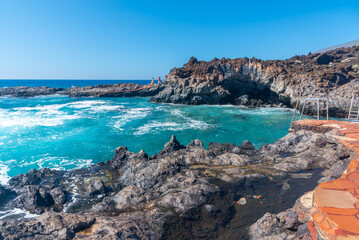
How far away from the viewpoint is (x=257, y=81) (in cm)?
3741

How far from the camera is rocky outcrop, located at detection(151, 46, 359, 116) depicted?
29219 millimetres

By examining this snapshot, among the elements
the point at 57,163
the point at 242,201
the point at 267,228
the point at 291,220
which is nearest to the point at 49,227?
the point at 267,228

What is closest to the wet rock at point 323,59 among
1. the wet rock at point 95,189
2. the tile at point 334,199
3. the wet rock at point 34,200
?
the tile at point 334,199

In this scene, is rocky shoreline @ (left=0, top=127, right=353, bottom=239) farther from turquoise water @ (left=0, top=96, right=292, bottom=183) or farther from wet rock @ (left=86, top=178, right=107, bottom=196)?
turquoise water @ (left=0, top=96, right=292, bottom=183)

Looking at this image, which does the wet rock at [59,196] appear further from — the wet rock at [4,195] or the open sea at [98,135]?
the open sea at [98,135]

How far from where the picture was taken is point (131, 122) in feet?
84.2

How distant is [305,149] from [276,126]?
13304 mm

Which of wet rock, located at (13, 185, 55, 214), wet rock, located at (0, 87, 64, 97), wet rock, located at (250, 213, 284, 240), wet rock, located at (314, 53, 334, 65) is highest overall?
wet rock, located at (314, 53, 334, 65)

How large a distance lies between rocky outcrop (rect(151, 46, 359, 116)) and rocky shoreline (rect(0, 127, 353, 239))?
23.4m

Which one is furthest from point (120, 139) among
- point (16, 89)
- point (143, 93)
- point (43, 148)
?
point (16, 89)

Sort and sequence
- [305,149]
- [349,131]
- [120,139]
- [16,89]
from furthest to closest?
[16,89]
[120,139]
[305,149]
[349,131]

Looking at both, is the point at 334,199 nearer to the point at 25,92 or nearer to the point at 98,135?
the point at 98,135

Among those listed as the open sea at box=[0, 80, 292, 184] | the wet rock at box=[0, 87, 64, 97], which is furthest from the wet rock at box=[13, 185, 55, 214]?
the wet rock at box=[0, 87, 64, 97]

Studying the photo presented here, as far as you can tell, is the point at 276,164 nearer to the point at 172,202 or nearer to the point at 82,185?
the point at 172,202
